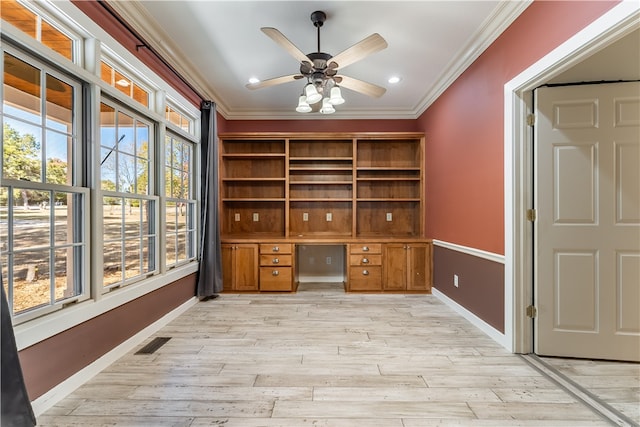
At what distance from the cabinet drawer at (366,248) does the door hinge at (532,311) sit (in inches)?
77.2

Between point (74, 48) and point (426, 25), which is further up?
point (426, 25)

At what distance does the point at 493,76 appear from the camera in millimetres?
2586

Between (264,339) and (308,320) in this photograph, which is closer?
(264,339)

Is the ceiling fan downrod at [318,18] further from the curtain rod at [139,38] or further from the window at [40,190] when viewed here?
the window at [40,190]

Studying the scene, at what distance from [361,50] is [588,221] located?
7.10 feet

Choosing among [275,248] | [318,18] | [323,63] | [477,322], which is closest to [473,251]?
[477,322]

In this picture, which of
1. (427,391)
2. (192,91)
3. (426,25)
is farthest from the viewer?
(192,91)

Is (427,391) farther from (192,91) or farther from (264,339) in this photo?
(192,91)

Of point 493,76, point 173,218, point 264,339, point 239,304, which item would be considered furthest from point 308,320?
point 493,76

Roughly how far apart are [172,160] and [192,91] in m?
0.93

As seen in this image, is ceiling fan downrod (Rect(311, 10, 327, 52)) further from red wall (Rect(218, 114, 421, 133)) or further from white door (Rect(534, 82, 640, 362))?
red wall (Rect(218, 114, 421, 133))

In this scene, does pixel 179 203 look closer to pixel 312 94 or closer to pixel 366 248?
pixel 312 94

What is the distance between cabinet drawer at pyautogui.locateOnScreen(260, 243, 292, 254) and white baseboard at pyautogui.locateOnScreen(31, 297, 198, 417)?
4.77 feet

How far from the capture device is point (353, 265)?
4.08m
